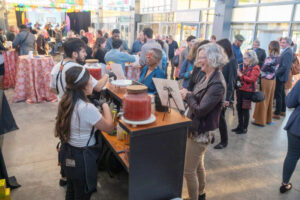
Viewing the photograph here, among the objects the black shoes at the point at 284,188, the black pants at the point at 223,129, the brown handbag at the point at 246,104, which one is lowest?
the black shoes at the point at 284,188

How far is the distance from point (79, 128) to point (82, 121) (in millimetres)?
76

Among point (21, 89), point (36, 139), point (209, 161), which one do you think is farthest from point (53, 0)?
point (209, 161)

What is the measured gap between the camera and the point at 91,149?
1872mm

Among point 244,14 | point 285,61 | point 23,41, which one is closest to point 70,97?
point 285,61

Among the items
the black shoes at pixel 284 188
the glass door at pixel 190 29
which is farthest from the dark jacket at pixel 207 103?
the glass door at pixel 190 29

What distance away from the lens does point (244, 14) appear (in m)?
8.84

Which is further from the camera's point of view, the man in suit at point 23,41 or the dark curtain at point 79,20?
the dark curtain at point 79,20

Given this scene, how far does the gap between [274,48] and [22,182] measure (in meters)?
4.85

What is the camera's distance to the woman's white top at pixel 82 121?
1698 millimetres

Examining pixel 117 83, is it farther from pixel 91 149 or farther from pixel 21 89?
pixel 21 89

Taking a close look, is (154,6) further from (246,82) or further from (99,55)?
(246,82)

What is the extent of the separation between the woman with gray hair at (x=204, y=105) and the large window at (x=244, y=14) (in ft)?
25.3

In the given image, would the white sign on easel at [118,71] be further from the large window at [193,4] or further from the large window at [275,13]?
the large window at [193,4]

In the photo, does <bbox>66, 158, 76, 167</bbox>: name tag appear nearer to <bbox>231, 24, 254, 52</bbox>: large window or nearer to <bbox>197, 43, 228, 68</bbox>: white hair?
<bbox>197, 43, 228, 68</bbox>: white hair
